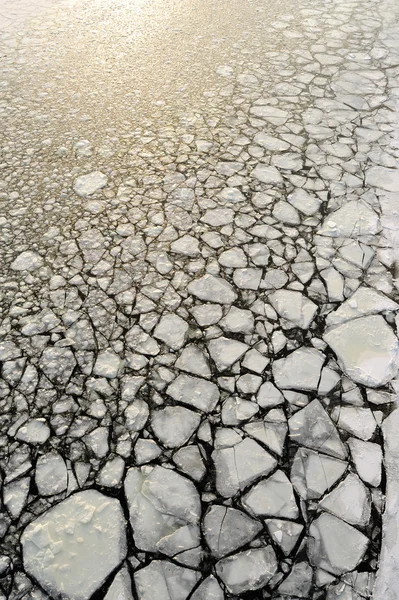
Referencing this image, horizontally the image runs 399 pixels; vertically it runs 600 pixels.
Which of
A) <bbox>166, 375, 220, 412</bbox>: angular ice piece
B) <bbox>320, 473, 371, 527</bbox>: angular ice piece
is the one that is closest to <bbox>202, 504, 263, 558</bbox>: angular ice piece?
<bbox>320, 473, 371, 527</bbox>: angular ice piece

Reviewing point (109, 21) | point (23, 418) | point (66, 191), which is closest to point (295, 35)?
point (109, 21)

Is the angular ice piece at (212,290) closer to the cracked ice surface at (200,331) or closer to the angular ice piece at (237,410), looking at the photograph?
the cracked ice surface at (200,331)

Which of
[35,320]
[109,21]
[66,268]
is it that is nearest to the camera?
[35,320]

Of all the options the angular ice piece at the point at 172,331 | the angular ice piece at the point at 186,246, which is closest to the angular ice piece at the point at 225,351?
the angular ice piece at the point at 172,331

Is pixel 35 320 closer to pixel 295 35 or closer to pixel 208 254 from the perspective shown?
pixel 208 254

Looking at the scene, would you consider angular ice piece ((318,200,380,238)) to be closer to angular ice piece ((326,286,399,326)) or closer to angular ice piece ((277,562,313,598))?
angular ice piece ((326,286,399,326))

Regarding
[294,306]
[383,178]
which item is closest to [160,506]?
[294,306]
